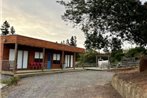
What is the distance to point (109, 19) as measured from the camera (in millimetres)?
13992

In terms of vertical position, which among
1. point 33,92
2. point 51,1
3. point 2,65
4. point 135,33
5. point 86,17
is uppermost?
point 51,1

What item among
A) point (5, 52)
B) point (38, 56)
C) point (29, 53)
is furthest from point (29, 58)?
point (5, 52)

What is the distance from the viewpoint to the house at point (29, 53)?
22941 millimetres

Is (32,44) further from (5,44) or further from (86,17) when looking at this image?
(86,17)

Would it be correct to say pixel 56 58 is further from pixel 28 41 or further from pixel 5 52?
pixel 28 41

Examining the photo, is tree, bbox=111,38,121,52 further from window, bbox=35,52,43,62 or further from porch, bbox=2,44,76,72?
window, bbox=35,52,43,62

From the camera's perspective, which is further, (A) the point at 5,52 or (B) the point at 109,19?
Result: (A) the point at 5,52

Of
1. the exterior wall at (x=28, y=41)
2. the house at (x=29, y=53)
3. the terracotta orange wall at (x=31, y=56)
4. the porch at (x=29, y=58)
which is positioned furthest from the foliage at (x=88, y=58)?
the terracotta orange wall at (x=31, y=56)

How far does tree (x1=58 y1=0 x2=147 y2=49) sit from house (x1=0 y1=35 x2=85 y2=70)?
27.2ft

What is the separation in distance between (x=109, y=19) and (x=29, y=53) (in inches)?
592

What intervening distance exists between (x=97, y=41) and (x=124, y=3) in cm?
272

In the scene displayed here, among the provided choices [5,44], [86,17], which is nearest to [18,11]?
[5,44]

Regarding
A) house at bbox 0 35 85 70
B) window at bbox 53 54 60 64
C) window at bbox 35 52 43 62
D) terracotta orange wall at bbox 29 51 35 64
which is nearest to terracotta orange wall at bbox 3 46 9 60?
house at bbox 0 35 85 70

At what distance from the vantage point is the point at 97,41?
14961mm
